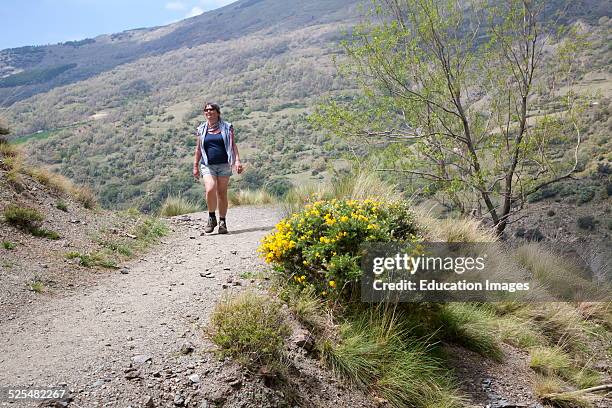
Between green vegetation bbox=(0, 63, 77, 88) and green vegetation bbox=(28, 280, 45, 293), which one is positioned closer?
green vegetation bbox=(28, 280, 45, 293)

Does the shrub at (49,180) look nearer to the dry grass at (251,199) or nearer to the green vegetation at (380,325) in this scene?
the dry grass at (251,199)

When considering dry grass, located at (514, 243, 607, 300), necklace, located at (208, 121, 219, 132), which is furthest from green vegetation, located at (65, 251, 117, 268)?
dry grass, located at (514, 243, 607, 300)

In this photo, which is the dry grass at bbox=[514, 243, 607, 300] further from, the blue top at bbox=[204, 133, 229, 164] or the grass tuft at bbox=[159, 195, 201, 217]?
the grass tuft at bbox=[159, 195, 201, 217]

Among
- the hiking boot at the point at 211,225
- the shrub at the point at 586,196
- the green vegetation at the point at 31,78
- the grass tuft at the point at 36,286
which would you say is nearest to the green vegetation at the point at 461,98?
the hiking boot at the point at 211,225

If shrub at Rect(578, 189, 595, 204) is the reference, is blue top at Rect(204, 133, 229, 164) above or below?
above

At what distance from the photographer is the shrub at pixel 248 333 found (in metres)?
3.65

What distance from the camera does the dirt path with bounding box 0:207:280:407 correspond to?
328 cm

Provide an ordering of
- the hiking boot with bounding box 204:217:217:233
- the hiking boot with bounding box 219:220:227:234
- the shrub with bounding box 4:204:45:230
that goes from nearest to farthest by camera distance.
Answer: the shrub with bounding box 4:204:45:230
the hiking boot with bounding box 219:220:227:234
the hiking boot with bounding box 204:217:217:233

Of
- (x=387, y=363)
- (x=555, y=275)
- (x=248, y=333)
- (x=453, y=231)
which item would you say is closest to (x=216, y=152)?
(x=453, y=231)

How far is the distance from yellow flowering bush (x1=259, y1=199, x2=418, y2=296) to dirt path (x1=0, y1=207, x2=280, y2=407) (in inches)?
29.3

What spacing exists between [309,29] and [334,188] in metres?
154

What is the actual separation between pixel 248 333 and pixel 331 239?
130cm

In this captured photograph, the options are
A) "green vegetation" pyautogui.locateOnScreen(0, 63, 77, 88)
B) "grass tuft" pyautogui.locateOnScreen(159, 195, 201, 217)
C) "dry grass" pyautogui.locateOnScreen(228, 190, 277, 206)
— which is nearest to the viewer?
"grass tuft" pyautogui.locateOnScreen(159, 195, 201, 217)

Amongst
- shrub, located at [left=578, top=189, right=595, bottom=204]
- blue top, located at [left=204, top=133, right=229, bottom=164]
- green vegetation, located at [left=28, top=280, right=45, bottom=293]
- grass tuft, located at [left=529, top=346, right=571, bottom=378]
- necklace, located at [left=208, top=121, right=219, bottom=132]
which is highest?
necklace, located at [left=208, top=121, right=219, bottom=132]
